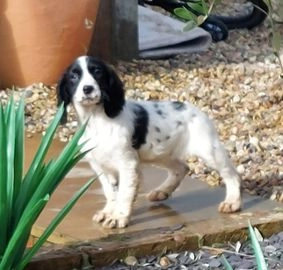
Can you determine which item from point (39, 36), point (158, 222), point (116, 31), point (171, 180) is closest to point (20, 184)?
point (158, 222)

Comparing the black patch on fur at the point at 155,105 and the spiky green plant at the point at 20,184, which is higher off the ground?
the spiky green plant at the point at 20,184

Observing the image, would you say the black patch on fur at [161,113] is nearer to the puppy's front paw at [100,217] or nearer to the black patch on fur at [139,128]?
the black patch on fur at [139,128]

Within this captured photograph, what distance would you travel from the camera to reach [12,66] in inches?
352

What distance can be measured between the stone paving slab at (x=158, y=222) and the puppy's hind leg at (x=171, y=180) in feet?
0.15

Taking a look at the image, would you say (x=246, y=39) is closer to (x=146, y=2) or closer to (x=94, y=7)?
(x=146, y=2)

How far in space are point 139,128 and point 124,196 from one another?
368mm

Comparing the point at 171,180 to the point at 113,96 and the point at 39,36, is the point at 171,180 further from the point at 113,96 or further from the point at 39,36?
the point at 39,36

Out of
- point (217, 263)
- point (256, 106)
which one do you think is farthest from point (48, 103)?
point (217, 263)

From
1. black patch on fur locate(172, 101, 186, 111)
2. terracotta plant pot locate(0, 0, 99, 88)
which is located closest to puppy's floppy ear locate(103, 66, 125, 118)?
black patch on fur locate(172, 101, 186, 111)

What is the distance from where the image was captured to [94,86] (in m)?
5.36

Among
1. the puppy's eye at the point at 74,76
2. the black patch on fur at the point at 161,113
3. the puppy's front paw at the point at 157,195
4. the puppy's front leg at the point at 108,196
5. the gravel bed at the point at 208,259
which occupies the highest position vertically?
the puppy's eye at the point at 74,76

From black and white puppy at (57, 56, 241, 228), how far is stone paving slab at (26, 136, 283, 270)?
0.39 ft

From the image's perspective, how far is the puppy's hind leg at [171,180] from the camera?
599 centimetres

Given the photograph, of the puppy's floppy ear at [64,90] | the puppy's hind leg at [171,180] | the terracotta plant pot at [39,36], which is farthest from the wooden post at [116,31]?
the puppy's floppy ear at [64,90]
